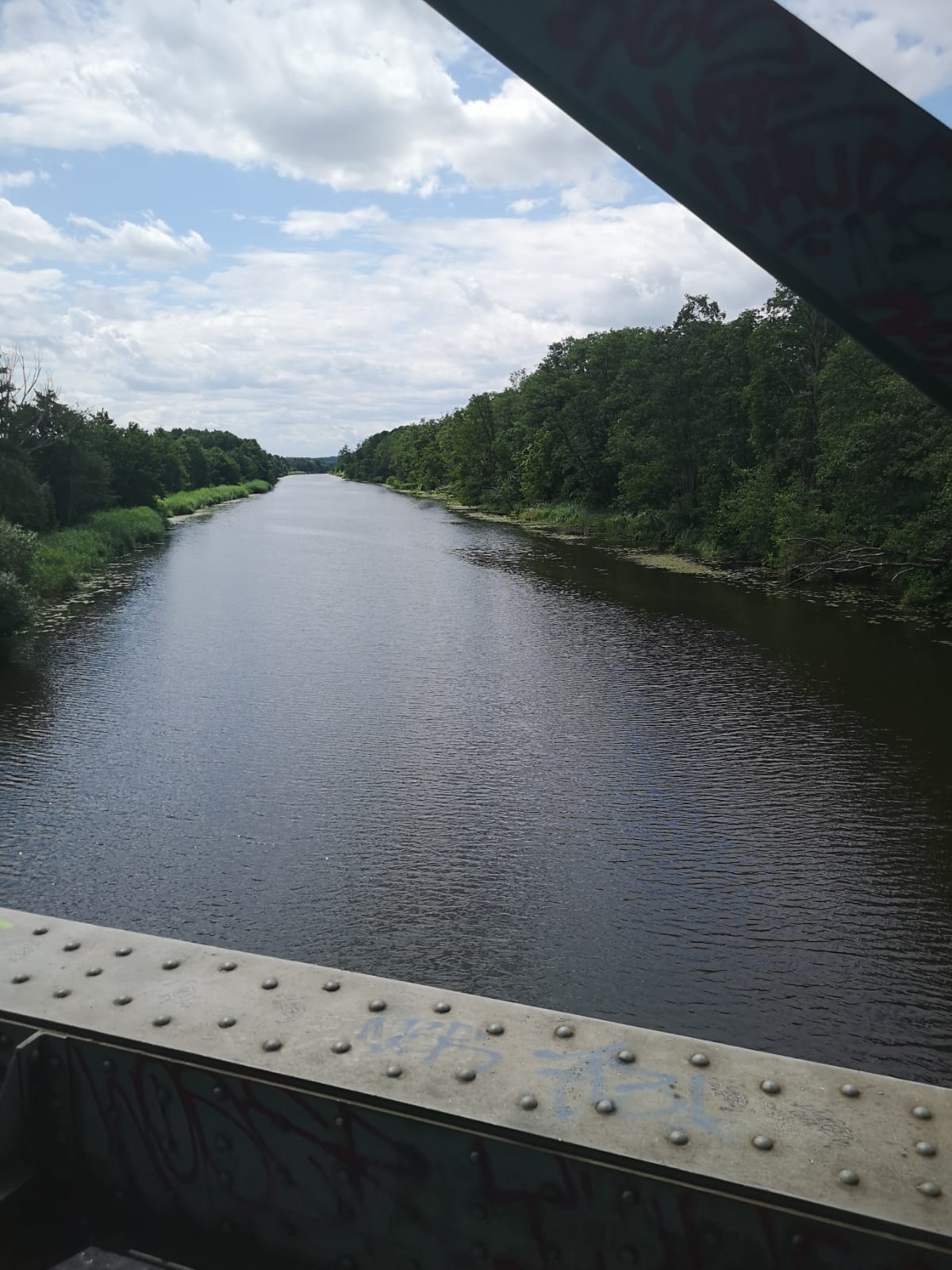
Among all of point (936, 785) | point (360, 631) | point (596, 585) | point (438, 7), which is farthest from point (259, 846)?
point (596, 585)

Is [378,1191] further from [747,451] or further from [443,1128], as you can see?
[747,451]

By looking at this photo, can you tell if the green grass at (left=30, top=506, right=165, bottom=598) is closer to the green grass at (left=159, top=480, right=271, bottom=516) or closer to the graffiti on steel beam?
the green grass at (left=159, top=480, right=271, bottom=516)

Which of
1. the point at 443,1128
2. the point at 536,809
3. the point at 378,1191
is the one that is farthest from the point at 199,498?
the point at 443,1128

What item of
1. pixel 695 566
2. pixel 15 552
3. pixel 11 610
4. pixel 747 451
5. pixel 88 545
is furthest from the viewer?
pixel 747 451

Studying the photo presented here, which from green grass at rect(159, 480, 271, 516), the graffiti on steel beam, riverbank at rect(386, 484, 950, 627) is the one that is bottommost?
the graffiti on steel beam

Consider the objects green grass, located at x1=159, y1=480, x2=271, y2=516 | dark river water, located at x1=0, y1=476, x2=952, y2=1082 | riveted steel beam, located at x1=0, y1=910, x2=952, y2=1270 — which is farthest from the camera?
green grass, located at x1=159, y1=480, x2=271, y2=516

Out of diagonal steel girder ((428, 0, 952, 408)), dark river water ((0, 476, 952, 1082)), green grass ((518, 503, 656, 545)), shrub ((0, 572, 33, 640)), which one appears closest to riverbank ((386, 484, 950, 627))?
green grass ((518, 503, 656, 545))
